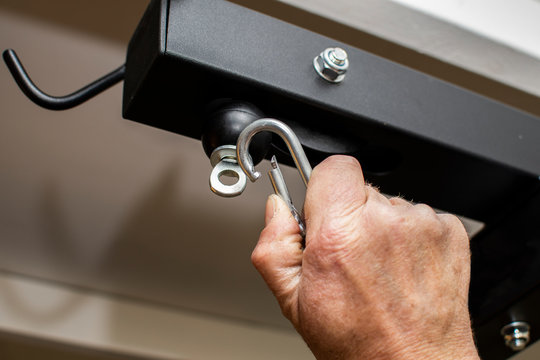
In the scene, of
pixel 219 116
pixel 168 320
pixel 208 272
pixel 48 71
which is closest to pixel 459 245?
pixel 219 116

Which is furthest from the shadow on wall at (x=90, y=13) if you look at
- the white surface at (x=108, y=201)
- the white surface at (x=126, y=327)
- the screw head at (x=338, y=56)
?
the white surface at (x=126, y=327)

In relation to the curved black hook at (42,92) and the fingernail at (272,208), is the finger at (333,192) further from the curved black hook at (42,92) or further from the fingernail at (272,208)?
the curved black hook at (42,92)

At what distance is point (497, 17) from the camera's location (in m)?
0.65

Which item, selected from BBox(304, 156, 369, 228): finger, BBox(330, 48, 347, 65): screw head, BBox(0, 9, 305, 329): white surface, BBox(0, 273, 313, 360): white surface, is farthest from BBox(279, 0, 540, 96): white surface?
BBox(0, 273, 313, 360): white surface

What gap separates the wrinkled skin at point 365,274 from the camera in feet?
1.31

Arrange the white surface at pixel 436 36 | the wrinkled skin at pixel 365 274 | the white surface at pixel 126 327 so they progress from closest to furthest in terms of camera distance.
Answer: the wrinkled skin at pixel 365 274 → the white surface at pixel 436 36 → the white surface at pixel 126 327

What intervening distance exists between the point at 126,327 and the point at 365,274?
42.6 inches

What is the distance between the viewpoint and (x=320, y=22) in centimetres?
67

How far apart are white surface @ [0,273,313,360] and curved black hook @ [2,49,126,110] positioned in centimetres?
91

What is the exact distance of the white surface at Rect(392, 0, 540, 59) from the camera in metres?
0.61

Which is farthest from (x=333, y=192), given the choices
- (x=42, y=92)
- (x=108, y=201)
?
(x=108, y=201)

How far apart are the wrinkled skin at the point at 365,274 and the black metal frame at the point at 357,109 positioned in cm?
9

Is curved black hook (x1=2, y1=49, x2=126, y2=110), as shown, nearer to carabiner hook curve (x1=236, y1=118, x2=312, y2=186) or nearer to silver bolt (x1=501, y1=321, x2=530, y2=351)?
carabiner hook curve (x1=236, y1=118, x2=312, y2=186)

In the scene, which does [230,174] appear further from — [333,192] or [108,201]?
[108,201]
